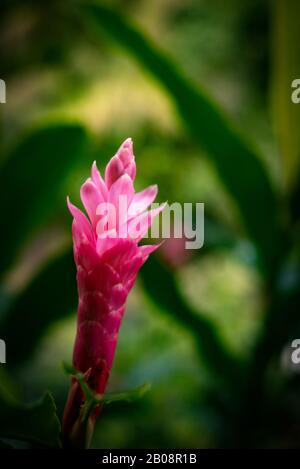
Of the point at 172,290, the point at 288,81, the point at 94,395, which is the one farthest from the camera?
the point at 288,81

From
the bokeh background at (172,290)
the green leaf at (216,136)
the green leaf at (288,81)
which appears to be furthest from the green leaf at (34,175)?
the green leaf at (288,81)

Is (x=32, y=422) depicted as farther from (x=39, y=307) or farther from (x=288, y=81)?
(x=288, y=81)

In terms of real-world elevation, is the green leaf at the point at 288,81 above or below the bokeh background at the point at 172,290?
above

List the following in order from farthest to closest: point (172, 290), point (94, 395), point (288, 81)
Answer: point (288, 81)
point (172, 290)
point (94, 395)

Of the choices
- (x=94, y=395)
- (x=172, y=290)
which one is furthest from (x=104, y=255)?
(x=172, y=290)

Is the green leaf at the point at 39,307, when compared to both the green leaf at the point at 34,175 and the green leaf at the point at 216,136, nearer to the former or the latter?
the green leaf at the point at 34,175

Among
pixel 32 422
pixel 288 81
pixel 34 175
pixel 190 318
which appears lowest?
pixel 32 422

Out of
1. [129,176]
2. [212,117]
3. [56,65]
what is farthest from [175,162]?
[129,176]
